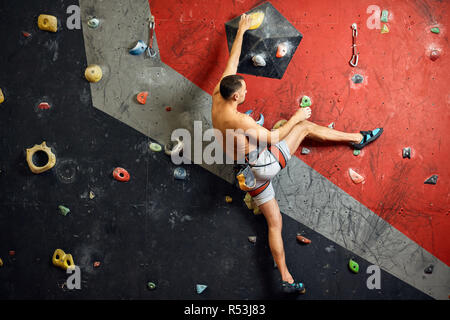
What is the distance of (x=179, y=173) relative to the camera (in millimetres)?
3260

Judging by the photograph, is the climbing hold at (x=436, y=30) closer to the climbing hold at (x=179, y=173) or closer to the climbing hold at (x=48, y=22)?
the climbing hold at (x=179, y=173)

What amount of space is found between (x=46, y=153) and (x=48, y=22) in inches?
50.3

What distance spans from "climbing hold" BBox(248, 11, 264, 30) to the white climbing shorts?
3.59ft

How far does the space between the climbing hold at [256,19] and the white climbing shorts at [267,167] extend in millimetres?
1094

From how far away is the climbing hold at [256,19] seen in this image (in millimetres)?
3061

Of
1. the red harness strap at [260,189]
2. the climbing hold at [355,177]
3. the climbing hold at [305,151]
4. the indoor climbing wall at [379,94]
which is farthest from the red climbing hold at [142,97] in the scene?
the climbing hold at [355,177]

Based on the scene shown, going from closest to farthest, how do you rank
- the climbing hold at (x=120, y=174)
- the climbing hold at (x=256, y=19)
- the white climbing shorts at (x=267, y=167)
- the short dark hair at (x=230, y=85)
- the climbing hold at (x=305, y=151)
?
the short dark hair at (x=230, y=85) → the white climbing shorts at (x=267, y=167) → the climbing hold at (x=256, y=19) → the climbing hold at (x=305, y=151) → the climbing hold at (x=120, y=174)

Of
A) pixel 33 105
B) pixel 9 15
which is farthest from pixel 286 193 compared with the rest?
pixel 9 15

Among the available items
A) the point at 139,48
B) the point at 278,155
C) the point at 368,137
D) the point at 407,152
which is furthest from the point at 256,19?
the point at 407,152

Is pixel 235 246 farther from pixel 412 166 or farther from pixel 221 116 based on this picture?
pixel 412 166

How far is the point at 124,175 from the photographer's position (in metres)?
3.30

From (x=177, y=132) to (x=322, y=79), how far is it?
146 cm

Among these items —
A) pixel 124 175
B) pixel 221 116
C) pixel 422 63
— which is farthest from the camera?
pixel 124 175

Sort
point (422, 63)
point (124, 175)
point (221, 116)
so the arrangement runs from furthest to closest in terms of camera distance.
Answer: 1. point (124, 175)
2. point (422, 63)
3. point (221, 116)
